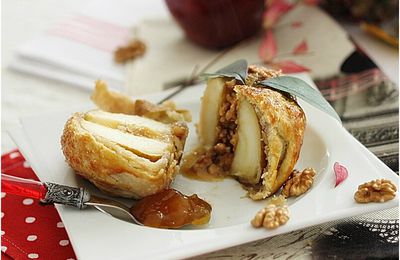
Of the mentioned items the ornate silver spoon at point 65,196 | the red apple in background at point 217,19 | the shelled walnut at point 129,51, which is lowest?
the ornate silver spoon at point 65,196

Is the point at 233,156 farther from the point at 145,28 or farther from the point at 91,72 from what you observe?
the point at 145,28

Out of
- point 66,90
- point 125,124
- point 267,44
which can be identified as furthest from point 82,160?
point 267,44

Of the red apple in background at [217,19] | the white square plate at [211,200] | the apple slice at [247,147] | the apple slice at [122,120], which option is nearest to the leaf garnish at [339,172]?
the white square plate at [211,200]

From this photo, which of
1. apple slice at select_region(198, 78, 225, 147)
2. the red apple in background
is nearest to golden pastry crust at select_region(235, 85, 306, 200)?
apple slice at select_region(198, 78, 225, 147)

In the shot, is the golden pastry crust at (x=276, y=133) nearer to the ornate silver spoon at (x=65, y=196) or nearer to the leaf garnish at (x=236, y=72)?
the leaf garnish at (x=236, y=72)

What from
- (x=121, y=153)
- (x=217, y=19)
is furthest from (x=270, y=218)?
(x=217, y=19)
